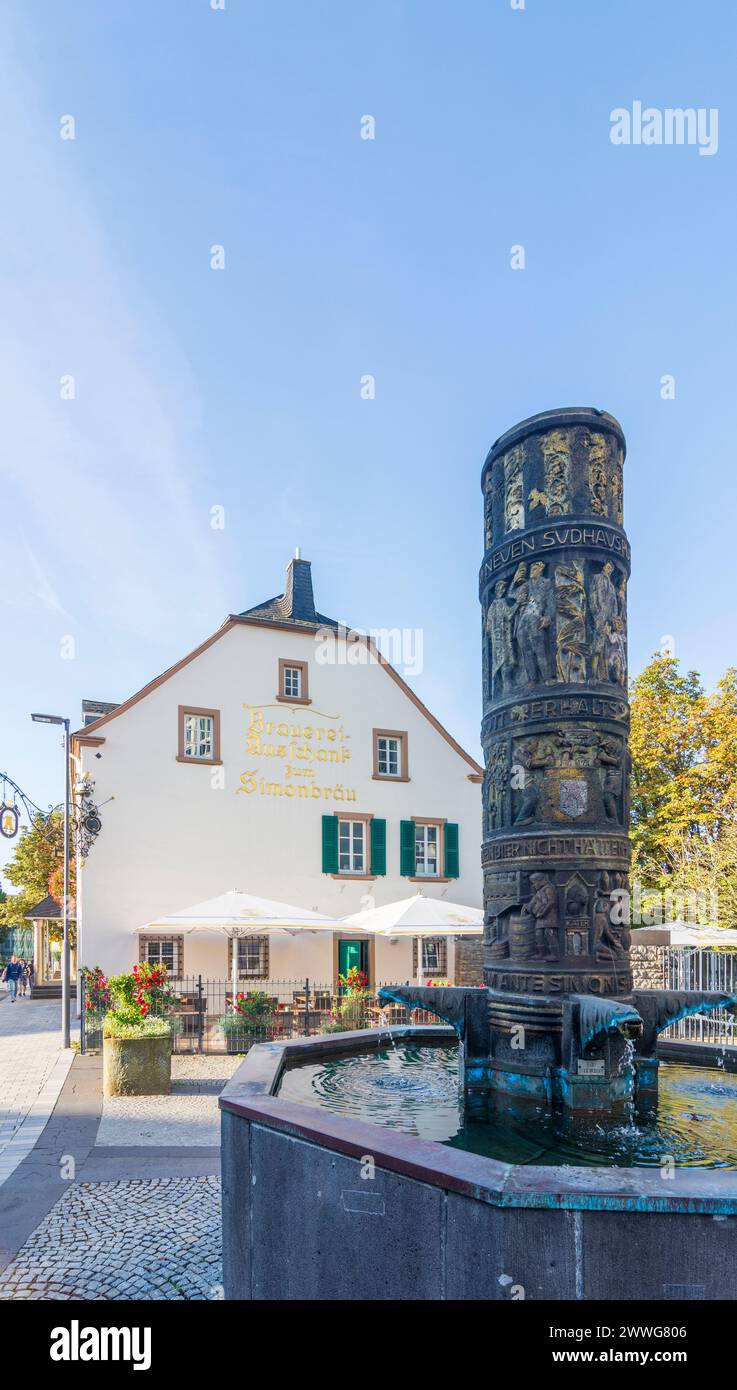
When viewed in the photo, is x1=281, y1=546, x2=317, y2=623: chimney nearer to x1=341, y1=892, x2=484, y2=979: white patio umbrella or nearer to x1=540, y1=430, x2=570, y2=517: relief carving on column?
x1=341, y1=892, x2=484, y2=979: white patio umbrella

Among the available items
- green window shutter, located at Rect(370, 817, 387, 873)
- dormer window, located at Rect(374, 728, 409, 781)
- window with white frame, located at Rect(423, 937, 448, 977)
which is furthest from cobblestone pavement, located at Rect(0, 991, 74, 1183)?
dormer window, located at Rect(374, 728, 409, 781)

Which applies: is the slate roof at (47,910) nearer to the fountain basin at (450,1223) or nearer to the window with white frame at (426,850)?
the window with white frame at (426,850)

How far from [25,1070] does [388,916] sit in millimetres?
7329

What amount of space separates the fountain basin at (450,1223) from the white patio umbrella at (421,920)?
13.3 m

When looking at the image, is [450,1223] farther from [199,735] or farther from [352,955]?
[352,955]

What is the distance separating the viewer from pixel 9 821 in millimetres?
17266

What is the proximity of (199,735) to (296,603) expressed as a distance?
5368 millimetres

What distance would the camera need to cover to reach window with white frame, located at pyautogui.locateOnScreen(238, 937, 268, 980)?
2109 cm

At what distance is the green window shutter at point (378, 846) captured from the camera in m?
23.0

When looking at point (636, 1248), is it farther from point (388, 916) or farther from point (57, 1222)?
point (388, 916)

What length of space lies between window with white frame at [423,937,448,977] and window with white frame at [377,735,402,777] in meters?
4.38

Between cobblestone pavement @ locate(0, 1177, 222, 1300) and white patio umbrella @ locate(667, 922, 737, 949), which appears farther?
white patio umbrella @ locate(667, 922, 737, 949)

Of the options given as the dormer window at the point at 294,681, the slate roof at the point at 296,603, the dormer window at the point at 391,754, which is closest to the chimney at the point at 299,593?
the slate roof at the point at 296,603

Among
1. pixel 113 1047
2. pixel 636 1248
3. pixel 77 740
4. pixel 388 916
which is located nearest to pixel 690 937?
pixel 388 916
